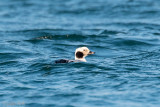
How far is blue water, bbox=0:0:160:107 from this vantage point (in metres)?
10.4

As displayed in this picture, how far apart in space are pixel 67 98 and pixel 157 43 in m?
9.06

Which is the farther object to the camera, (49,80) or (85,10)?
(85,10)

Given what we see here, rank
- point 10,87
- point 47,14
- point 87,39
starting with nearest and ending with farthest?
point 10,87 < point 87,39 < point 47,14

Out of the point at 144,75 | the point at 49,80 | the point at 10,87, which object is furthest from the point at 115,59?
the point at 10,87

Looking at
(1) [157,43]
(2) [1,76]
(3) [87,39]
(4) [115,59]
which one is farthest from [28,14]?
(2) [1,76]

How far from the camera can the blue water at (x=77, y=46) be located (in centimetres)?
1038

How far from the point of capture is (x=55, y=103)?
9930 mm

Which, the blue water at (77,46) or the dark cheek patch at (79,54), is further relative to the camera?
the dark cheek patch at (79,54)

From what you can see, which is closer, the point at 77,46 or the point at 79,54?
the point at 79,54

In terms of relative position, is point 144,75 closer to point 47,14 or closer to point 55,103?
point 55,103

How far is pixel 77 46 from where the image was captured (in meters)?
18.1

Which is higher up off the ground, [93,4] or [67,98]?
[93,4]

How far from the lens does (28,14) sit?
2694cm

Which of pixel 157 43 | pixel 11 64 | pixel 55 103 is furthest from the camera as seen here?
pixel 157 43
